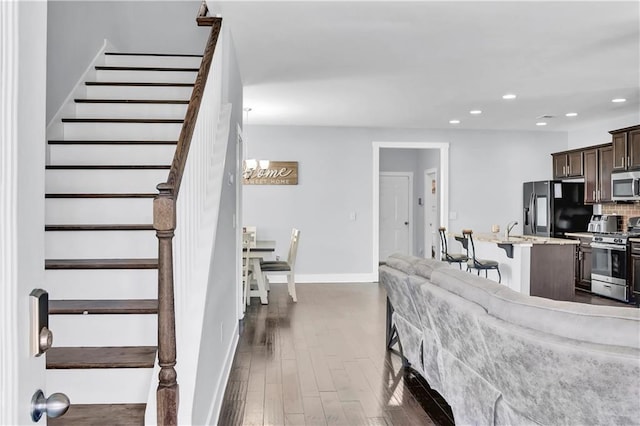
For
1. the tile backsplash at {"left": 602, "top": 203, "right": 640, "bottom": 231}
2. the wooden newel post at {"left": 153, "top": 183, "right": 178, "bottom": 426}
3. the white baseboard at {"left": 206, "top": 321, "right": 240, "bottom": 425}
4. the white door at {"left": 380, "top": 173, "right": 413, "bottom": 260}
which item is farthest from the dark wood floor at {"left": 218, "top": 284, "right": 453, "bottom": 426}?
the white door at {"left": 380, "top": 173, "right": 413, "bottom": 260}

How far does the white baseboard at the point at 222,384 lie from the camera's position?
8.96 feet

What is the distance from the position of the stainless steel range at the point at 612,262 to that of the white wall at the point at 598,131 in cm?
144

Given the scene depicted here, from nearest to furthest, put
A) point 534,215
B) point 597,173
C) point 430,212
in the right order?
point 597,173 < point 534,215 < point 430,212

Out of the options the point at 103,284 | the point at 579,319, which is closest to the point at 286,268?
the point at 103,284

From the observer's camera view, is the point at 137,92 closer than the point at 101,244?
No

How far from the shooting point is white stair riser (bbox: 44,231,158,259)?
279 cm

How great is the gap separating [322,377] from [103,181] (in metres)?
2.04

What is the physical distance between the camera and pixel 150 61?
16.0 ft

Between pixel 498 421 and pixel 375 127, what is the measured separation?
651cm

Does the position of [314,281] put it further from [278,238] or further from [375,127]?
[375,127]

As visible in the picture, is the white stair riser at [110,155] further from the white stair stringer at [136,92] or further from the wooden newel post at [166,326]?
the wooden newel post at [166,326]

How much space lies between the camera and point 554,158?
27.9 feet

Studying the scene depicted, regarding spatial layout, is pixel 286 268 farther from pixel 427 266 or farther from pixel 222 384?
pixel 427 266

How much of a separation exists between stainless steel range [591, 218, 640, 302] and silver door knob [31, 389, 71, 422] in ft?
23.2
